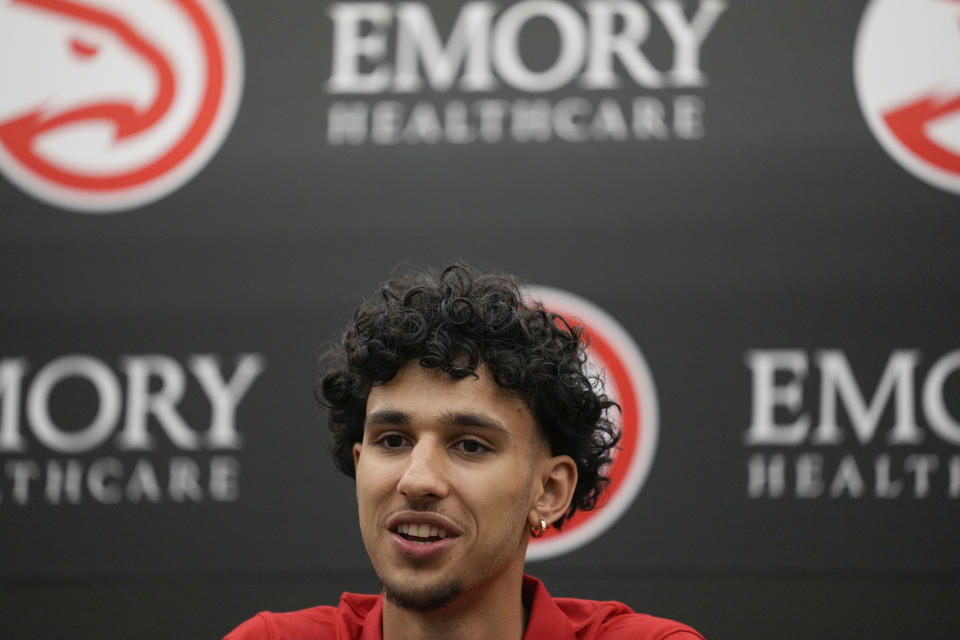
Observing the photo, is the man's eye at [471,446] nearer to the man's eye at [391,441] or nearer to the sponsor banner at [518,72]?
the man's eye at [391,441]

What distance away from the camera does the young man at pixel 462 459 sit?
1768 mm

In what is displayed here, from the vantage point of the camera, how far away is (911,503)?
2490 mm

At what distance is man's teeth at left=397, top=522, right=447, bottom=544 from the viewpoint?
176cm

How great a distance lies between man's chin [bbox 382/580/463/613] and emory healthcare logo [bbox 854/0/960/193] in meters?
1.48

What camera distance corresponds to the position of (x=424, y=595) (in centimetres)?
176

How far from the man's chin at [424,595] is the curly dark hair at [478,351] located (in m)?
0.30

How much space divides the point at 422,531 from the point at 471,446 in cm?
15

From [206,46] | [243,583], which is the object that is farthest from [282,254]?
[243,583]

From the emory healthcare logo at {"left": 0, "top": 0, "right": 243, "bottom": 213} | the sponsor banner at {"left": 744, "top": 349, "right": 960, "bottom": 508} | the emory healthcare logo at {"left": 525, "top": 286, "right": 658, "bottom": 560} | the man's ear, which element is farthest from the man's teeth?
the emory healthcare logo at {"left": 0, "top": 0, "right": 243, "bottom": 213}

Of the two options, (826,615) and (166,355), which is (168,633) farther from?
(826,615)

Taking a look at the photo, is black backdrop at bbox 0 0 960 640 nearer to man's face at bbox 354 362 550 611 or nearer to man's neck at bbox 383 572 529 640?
man's neck at bbox 383 572 529 640

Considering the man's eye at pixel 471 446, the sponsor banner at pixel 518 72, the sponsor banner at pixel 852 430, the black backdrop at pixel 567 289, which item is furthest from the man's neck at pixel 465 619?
Result: the sponsor banner at pixel 518 72

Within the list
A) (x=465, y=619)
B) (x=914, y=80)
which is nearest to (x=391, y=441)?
(x=465, y=619)

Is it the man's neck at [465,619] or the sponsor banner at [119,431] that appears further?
the sponsor banner at [119,431]
